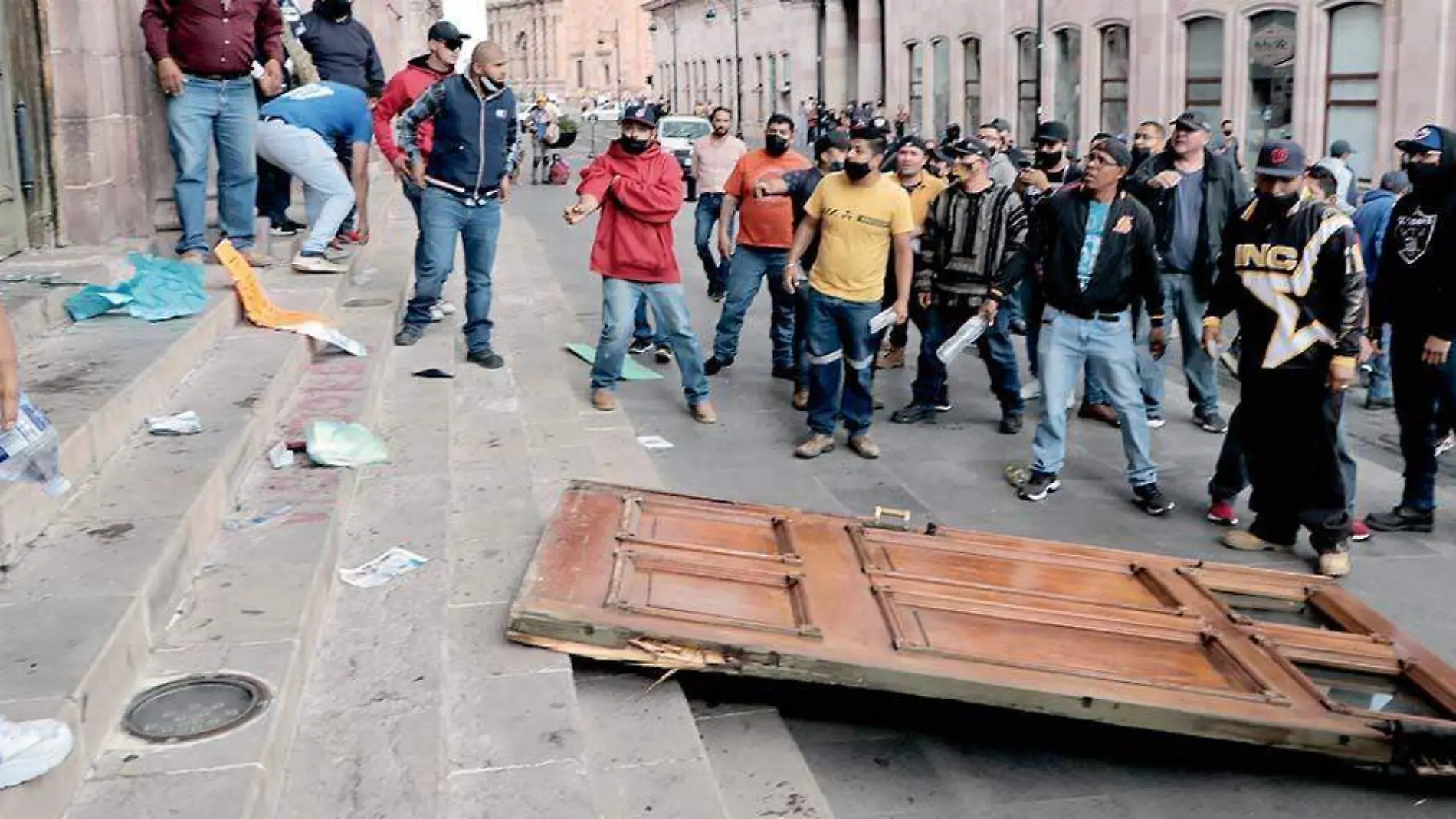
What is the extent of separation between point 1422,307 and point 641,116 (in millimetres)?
4265

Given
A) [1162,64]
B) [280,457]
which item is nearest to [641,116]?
[280,457]

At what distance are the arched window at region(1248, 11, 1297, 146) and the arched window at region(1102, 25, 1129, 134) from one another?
350 centimetres

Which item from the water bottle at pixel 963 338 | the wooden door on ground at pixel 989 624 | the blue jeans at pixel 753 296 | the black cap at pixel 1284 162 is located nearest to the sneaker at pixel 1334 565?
the wooden door on ground at pixel 989 624

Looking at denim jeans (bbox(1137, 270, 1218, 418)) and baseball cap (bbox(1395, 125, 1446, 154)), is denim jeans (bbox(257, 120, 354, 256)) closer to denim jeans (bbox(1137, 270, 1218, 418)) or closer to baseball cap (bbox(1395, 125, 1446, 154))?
denim jeans (bbox(1137, 270, 1218, 418))

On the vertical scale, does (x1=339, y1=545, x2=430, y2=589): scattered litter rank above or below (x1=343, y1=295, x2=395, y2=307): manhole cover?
below

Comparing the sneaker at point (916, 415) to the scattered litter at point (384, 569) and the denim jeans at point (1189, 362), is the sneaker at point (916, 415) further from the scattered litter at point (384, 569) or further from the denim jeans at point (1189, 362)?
the scattered litter at point (384, 569)

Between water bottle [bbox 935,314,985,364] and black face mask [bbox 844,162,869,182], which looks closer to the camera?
black face mask [bbox 844,162,869,182]

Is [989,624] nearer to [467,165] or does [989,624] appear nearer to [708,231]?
[467,165]

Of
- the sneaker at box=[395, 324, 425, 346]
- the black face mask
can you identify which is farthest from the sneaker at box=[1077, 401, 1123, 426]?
the sneaker at box=[395, 324, 425, 346]

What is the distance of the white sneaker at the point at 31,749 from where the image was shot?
2957 millimetres

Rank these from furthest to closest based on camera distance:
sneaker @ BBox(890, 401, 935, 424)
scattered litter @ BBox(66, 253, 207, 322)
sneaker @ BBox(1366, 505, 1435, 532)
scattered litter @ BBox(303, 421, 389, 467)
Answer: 1. sneaker @ BBox(890, 401, 935, 424)
2. sneaker @ BBox(1366, 505, 1435, 532)
3. scattered litter @ BBox(66, 253, 207, 322)
4. scattered litter @ BBox(303, 421, 389, 467)

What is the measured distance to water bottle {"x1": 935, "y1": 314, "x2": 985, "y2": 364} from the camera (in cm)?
803

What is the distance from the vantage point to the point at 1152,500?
7.15m

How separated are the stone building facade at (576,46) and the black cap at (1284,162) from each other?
312 feet
